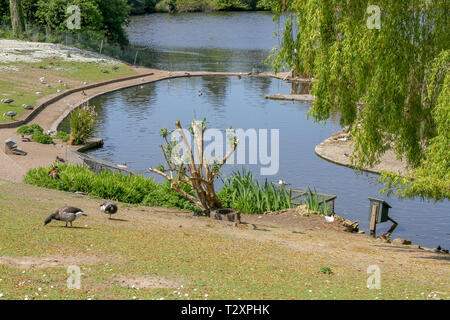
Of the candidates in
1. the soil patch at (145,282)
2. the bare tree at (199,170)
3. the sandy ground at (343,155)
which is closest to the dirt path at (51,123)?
the bare tree at (199,170)

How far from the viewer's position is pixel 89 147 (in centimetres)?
3841

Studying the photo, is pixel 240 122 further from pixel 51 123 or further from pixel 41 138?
pixel 41 138

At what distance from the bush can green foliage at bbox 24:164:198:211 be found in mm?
10033

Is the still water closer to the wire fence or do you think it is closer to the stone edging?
the stone edging

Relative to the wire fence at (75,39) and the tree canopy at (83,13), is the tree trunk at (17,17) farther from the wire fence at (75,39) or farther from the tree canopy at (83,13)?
the tree canopy at (83,13)

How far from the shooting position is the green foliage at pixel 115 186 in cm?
2466

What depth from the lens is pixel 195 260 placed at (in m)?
14.8

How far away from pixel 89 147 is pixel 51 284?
26998 mm

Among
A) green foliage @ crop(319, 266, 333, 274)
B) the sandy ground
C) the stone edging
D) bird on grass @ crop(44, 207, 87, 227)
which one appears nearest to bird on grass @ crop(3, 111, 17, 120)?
the stone edging

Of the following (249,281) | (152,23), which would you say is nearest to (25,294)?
(249,281)

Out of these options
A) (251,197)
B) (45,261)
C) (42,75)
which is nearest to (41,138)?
(251,197)

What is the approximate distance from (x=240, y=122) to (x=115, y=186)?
24.0 metres

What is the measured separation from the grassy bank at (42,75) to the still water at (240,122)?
4500mm

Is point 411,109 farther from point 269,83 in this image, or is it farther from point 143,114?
point 269,83
